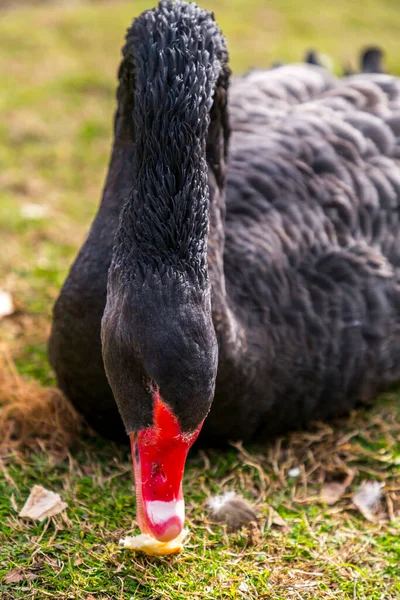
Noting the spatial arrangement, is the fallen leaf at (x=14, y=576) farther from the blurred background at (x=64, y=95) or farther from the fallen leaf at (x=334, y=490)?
the blurred background at (x=64, y=95)

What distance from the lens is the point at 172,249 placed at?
2600 millimetres

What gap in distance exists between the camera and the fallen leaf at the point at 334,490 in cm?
338

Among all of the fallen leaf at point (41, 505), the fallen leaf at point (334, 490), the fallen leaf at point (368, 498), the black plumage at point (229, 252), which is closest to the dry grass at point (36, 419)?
the black plumage at point (229, 252)

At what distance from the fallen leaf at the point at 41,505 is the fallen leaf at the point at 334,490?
1.08 metres

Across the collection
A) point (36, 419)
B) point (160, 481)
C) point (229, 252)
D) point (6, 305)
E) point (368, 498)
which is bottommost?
point (368, 498)

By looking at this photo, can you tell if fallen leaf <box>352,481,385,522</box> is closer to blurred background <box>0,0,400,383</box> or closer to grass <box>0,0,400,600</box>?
grass <box>0,0,400,600</box>

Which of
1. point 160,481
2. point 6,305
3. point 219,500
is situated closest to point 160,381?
point 160,481

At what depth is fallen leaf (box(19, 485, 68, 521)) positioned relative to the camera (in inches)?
118

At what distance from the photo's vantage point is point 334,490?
345 cm

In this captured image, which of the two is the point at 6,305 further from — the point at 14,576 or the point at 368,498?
the point at 368,498

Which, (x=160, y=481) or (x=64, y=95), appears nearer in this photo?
(x=160, y=481)

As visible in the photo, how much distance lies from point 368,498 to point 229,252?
119cm

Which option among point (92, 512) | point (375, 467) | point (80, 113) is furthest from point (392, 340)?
point (80, 113)

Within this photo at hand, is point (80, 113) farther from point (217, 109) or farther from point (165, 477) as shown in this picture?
point (165, 477)
